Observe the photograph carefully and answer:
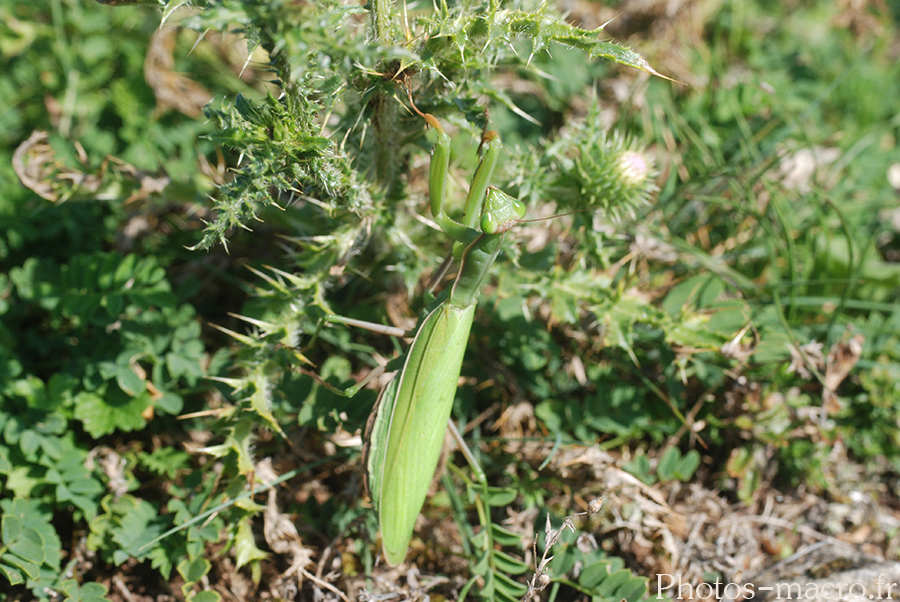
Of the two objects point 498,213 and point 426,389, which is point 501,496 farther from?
point 498,213

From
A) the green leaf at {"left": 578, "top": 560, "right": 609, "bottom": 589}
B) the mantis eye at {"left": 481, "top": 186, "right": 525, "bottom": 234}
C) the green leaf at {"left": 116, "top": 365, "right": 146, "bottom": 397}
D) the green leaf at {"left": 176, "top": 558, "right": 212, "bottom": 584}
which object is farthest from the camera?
the green leaf at {"left": 116, "top": 365, "right": 146, "bottom": 397}

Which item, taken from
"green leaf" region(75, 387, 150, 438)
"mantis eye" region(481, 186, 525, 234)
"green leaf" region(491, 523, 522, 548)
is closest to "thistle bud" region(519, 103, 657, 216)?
"mantis eye" region(481, 186, 525, 234)

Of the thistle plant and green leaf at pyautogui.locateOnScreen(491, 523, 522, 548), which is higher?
the thistle plant

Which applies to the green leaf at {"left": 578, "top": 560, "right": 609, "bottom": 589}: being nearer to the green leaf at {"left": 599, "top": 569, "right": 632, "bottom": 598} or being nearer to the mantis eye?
the green leaf at {"left": 599, "top": 569, "right": 632, "bottom": 598}

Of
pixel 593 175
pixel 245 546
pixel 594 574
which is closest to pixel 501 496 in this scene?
pixel 594 574

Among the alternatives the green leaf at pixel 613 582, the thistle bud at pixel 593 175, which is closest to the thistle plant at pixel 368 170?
the thistle bud at pixel 593 175

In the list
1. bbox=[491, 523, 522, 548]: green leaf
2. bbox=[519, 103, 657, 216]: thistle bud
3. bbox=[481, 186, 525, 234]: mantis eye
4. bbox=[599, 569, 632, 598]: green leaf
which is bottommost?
bbox=[599, 569, 632, 598]: green leaf

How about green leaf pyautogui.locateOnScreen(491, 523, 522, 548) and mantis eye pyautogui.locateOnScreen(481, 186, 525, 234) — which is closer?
mantis eye pyautogui.locateOnScreen(481, 186, 525, 234)
